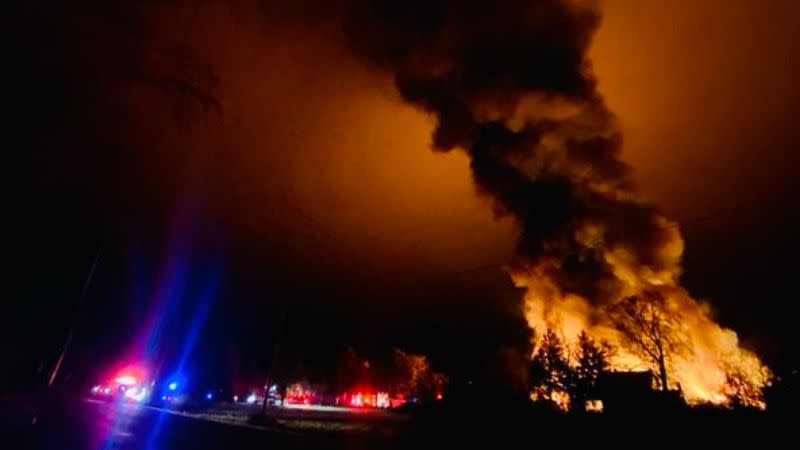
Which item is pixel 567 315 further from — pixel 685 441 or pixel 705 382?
pixel 685 441

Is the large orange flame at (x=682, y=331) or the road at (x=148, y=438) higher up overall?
the large orange flame at (x=682, y=331)

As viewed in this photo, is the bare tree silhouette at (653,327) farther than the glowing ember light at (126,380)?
No

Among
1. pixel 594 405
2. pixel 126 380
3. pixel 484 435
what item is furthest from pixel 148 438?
pixel 126 380

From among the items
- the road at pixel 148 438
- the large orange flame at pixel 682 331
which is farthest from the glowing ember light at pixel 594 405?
the road at pixel 148 438

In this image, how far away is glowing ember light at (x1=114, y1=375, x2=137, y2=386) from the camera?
233ft

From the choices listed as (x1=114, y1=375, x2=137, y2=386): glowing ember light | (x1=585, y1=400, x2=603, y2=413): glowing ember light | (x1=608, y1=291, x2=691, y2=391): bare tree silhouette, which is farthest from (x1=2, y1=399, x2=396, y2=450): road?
(x1=114, y1=375, x2=137, y2=386): glowing ember light

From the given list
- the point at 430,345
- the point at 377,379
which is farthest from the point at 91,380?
the point at 430,345

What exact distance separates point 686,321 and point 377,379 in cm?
6341

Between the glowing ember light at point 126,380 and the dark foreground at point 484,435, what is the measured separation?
173ft

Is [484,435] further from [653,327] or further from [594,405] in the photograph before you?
[653,327]

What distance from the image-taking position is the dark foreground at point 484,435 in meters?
16.7

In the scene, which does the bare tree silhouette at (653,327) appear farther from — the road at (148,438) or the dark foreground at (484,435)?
the road at (148,438)

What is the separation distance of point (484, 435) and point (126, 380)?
67202mm

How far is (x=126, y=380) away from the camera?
7119 centimetres
